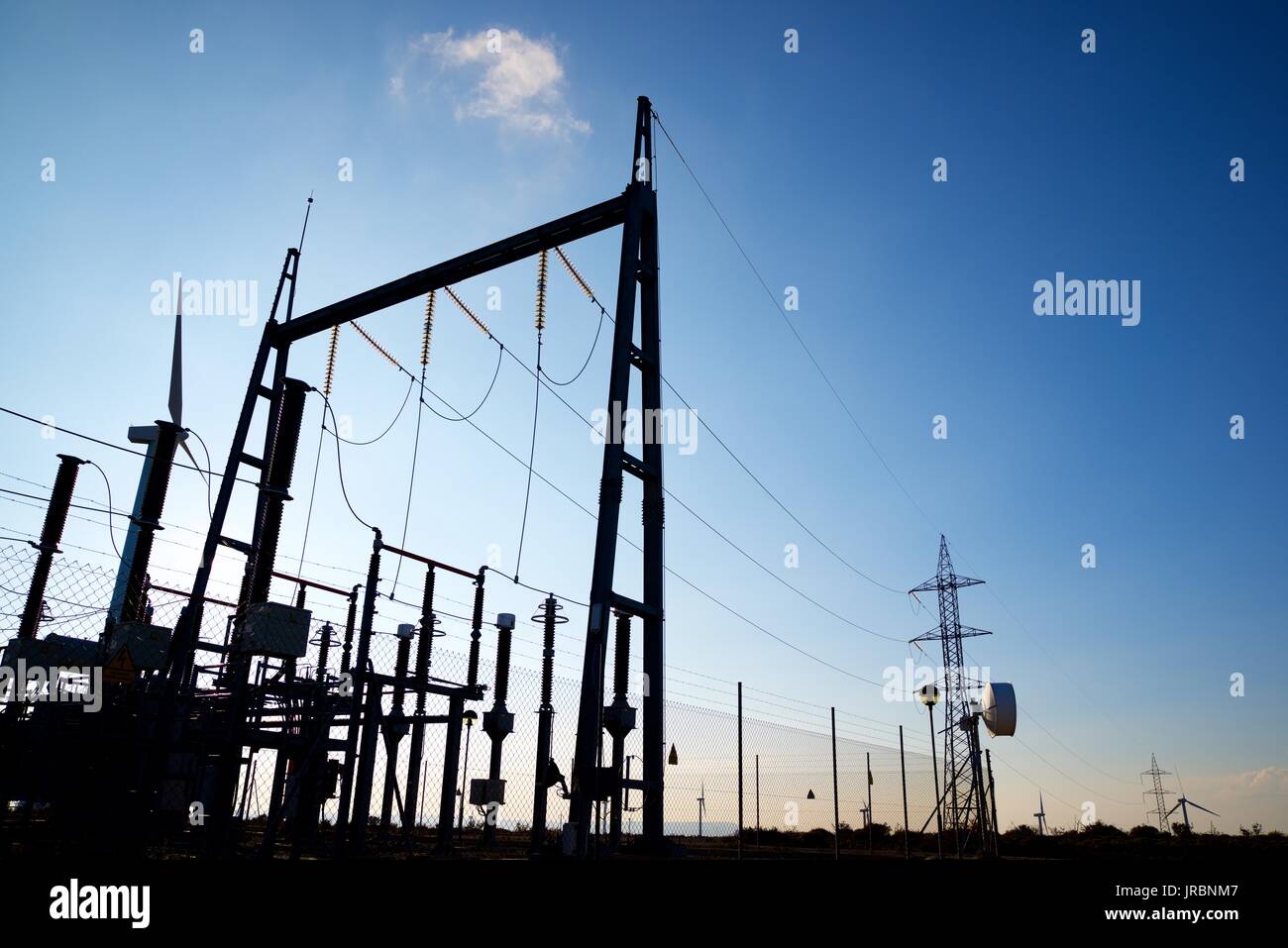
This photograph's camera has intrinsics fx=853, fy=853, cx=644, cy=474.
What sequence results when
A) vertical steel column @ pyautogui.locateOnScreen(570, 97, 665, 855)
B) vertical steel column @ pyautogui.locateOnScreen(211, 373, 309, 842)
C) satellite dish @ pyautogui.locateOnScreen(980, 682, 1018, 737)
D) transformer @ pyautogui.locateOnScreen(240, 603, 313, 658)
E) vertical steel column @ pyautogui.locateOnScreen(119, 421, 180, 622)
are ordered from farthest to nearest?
vertical steel column @ pyautogui.locateOnScreen(119, 421, 180, 622), satellite dish @ pyautogui.locateOnScreen(980, 682, 1018, 737), transformer @ pyautogui.locateOnScreen(240, 603, 313, 658), vertical steel column @ pyautogui.locateOnScreen(211, 373, 309, 842), vertical steel column @ pyautogui.locateOnScreen(570, 97, 665, 855)

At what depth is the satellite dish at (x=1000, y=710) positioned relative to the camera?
21000mm

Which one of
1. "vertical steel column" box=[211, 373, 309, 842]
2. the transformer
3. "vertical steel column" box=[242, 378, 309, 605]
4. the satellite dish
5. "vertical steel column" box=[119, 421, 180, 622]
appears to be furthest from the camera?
"vertical steel column" box=[119, 421, 180, 622]

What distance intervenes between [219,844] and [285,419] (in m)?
10.1

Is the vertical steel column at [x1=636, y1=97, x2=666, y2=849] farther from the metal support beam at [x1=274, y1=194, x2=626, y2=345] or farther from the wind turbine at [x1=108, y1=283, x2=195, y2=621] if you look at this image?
the wind turbine at [x1=108, y1=283, x2=195, y2=621]

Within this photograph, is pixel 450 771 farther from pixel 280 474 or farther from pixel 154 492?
pixel 154 492

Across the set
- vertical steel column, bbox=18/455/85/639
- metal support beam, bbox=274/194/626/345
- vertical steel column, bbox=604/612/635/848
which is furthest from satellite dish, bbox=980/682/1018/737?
vertical steel column, bbox=18/455/85/639

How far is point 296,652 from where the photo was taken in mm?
13281

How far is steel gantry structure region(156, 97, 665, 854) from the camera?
388 inches

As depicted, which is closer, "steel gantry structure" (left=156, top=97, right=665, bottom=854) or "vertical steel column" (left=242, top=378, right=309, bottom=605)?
"steel gantry structure" (left=156, top=97, right=665, bottom=854)

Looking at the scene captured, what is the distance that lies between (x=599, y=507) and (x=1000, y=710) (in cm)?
1498

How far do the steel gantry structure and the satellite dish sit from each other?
43.3 feet

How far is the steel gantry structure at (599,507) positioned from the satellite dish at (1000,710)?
1319 centimetres
